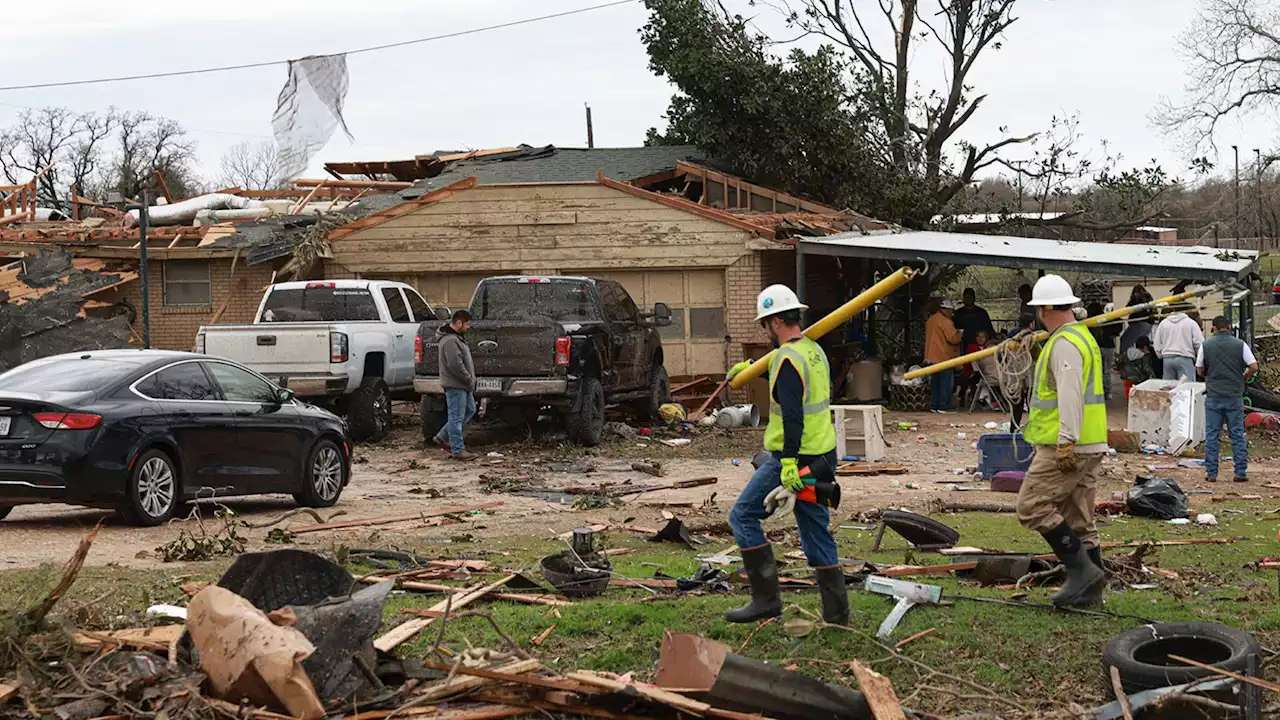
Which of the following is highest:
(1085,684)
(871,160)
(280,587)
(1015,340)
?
(871,160)

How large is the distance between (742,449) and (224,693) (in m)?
13.7

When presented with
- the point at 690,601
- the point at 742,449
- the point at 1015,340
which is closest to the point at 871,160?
the point at 742,449

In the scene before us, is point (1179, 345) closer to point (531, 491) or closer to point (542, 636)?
point (531, 491)

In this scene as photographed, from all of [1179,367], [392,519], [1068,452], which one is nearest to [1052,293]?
[1068,452]

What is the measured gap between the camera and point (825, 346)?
25.3m

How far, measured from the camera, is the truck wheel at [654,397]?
71.6 feet

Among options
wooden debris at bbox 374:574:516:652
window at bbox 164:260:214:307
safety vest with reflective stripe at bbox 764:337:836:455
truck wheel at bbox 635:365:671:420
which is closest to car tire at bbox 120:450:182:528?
wooden debris at bbox 374:574:516:652

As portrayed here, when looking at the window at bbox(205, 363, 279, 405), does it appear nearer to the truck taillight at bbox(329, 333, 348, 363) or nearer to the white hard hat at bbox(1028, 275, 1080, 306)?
the truck taillight at bbox(329, 333, 348, 363)

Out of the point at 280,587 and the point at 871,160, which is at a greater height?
the point at 871,160

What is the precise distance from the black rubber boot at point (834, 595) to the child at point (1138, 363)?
56.3ft

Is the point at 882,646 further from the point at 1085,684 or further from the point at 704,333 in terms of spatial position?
the point at 704,333

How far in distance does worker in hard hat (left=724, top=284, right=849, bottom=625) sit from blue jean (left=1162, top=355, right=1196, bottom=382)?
1360cm

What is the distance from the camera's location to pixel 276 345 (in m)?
18.7

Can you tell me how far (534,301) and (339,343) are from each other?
271 centimetres
